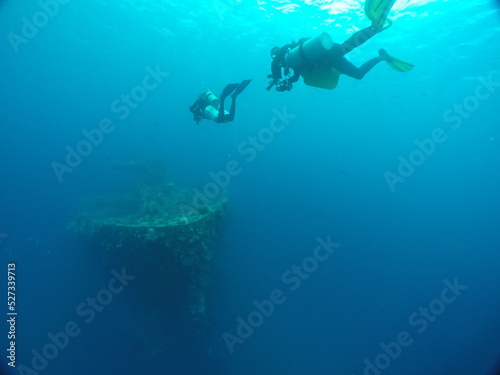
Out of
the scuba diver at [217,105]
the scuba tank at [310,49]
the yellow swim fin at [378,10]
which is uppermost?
the scuba diver at [217,105]

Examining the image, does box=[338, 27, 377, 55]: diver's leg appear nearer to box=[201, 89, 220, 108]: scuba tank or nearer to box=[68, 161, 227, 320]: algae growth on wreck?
box=[201, 89, 220, 108]: scuba tank

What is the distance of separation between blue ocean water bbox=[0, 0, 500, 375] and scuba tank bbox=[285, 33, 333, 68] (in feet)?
29.1

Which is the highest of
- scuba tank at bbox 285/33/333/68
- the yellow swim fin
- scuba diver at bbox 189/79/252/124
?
scuba diver at bbox 189/79/252/124

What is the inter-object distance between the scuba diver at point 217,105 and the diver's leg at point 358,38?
2.57 m

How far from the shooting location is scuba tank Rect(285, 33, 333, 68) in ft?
16.5

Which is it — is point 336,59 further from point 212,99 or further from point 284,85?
point 212,99

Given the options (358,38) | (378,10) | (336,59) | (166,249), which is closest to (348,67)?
(336,59)

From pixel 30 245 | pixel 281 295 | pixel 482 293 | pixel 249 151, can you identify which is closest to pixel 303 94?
pixel 249 151

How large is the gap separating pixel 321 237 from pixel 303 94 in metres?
40.2

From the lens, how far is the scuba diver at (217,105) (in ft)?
24.0

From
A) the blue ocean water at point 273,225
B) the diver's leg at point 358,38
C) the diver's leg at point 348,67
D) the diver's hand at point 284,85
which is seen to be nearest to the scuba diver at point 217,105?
the diver's hand at point 284,85

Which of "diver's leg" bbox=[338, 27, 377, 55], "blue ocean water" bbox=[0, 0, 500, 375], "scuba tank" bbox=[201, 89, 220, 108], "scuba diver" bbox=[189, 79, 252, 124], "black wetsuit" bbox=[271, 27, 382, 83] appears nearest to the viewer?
"diver's leg" bbox=[338, 27, 377, 55]

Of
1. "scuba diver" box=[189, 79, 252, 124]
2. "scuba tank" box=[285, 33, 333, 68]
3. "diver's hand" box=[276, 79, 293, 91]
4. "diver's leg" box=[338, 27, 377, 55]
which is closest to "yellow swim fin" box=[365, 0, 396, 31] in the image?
"diver's leg" box=[338, 27, 377, 55]

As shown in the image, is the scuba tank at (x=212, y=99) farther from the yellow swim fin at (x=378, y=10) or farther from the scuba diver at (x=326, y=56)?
the yellow swim fin at (x=378, y=10)
